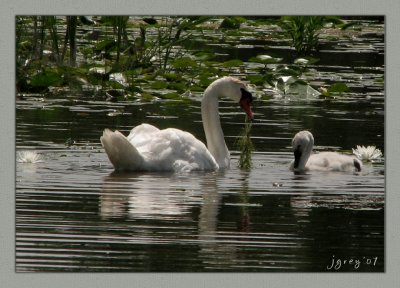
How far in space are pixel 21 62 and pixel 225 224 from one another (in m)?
8.72

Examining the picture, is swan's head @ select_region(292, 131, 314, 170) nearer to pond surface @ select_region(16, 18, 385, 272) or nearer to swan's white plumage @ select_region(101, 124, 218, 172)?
pond surface @ select_region(16, 18, 385, 272)

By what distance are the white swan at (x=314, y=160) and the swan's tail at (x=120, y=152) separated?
6.19 feet

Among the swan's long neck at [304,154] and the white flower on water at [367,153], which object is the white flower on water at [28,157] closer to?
the swan's long neck at [304,154]

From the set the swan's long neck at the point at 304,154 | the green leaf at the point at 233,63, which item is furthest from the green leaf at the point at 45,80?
the swan's long neck at the point at 304,154

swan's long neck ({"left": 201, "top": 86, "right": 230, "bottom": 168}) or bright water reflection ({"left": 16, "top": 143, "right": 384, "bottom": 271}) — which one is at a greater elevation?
swan's long neck ({"left": 201, "top": 86, "right": 230, "bottom": 168})

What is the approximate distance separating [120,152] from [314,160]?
2512 millimetres

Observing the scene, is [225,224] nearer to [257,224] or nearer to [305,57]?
[257,224]

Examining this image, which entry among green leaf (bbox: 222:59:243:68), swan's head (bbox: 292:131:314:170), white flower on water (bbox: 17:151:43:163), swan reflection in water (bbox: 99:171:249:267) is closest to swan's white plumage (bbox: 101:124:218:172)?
swan reflection in water (bbox: 99:171:249:267)

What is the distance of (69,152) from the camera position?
15.9 m

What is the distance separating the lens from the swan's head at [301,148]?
51.4 feet

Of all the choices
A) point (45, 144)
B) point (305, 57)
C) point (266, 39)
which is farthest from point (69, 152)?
point (266, 39)

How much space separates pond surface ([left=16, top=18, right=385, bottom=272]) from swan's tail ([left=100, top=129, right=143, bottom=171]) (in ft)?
0.45

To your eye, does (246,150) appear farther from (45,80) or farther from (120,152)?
(45,80)

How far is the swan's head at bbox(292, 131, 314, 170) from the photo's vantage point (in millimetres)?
15664
